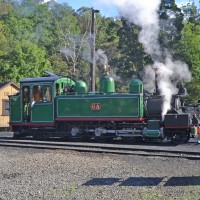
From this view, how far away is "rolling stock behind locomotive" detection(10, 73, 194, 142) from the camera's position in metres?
17.9

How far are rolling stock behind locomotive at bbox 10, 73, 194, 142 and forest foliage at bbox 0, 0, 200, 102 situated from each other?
248 inches

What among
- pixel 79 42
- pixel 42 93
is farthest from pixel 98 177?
pixel 79 42

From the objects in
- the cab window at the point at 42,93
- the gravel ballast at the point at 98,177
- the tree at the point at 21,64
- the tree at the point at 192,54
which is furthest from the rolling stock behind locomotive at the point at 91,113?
the tree at the point at 21,64

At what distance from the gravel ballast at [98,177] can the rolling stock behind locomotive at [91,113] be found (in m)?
5.35

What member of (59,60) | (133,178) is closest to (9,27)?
(59,60)

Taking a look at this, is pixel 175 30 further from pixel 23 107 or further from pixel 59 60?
pixel 59 60

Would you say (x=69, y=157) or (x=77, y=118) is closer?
(x=69, y=157)

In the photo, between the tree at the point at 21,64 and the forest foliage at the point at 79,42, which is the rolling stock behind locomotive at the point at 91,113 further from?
the tree at the point at 21,64

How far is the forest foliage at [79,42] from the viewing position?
32.2 m

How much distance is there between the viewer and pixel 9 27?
59.9 metres

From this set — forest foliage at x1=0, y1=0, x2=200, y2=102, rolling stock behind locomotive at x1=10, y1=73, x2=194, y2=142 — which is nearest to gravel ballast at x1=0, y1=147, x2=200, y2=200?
rolling stock behind locomotive at x1=10, y1=73, x2=194, y2=142

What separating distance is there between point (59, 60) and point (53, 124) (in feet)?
113

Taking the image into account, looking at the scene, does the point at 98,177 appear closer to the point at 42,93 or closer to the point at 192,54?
the point at 42,93

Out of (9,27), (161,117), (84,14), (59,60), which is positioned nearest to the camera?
(161,117)
